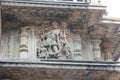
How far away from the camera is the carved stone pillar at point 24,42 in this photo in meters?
9.49

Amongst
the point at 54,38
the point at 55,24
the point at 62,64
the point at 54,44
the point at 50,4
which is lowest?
the point at 62,64

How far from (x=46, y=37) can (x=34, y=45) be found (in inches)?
17.3

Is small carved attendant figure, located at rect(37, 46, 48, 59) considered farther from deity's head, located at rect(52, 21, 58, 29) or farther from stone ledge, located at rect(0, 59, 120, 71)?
stone ledge, located at rect(0, 59, 120, 71)

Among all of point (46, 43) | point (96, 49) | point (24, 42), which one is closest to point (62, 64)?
point (46, 43)

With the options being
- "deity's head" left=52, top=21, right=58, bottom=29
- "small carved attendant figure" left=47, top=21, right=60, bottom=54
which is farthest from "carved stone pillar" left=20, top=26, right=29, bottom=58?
"deity's head" left=52, top=21, right=58, bottom=29

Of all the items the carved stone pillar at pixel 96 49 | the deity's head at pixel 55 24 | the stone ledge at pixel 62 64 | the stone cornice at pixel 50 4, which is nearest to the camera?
the stone ledge at pixel 62 64

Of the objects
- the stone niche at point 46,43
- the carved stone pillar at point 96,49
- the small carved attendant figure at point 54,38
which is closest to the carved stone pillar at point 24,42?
the stone niche at point 46,43

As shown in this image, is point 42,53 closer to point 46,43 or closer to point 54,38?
point 46,43

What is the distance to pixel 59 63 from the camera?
27.7 feet

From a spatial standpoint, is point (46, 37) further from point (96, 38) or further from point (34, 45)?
point (96, 38)

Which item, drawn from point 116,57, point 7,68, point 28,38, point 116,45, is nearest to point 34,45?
point 28,38

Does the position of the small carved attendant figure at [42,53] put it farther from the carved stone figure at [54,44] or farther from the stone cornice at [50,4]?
the stone cornice at [50,4]

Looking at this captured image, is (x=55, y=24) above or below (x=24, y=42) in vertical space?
above

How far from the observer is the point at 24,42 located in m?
9.59
